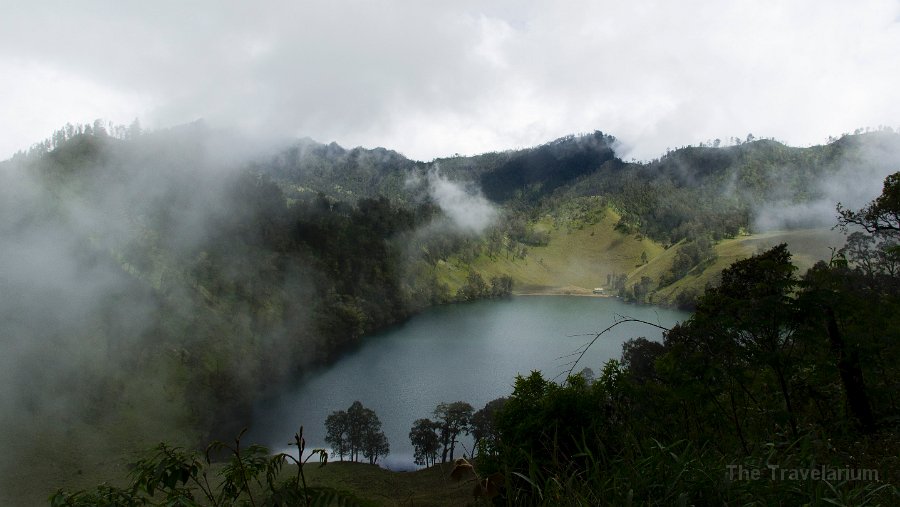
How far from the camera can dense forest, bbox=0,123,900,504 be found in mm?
5383

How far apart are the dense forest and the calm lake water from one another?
586 centimetres

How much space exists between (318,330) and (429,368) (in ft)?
95.9

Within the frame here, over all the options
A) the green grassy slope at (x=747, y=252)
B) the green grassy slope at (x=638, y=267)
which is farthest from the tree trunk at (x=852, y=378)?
the green grassy slope at (x=747, y=252)

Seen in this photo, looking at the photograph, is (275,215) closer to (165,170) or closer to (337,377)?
(165,170)

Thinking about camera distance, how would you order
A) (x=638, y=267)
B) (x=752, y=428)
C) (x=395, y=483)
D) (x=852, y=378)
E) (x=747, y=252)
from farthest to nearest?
(x=638, y=267) < (x=747, y=252) < (x=395, y=483) < (x=852, y=378) < (x=752, y=428)

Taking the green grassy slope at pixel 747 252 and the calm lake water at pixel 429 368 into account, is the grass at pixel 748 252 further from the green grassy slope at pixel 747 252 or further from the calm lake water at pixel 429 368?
the calm lake water at pixel 429 368

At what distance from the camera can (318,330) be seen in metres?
87.0

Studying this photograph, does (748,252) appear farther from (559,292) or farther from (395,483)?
(395,483)

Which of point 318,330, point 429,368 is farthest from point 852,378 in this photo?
point 318,330

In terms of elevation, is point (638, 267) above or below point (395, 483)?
above

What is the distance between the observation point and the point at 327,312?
3669 inches

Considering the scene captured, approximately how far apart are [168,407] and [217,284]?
100ft

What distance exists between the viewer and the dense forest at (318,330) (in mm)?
5383

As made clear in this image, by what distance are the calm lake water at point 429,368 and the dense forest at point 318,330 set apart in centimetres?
586
